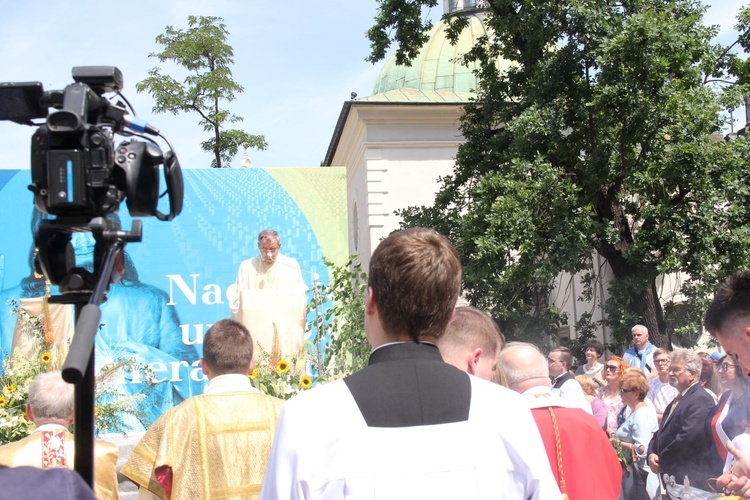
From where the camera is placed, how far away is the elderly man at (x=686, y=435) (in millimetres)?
6293

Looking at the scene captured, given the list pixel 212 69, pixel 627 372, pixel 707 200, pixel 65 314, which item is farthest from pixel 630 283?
pixel 212 69

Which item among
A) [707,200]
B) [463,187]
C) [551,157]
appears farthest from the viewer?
[463,187]

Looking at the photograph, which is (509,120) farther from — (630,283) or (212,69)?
(212,69)

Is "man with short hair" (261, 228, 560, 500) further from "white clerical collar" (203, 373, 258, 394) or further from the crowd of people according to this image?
"white clerical collar" (203, 373, 258, 394)

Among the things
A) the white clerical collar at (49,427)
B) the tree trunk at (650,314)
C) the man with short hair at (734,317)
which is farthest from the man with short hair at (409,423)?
the tree trunk at (650,314)

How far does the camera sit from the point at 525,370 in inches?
158

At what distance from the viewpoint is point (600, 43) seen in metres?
14.9

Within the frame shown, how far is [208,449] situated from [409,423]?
233cm

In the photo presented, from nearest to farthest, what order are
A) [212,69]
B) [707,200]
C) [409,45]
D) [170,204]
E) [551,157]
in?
[170,204], [707,200], [551,157], [409,45], [212,69]

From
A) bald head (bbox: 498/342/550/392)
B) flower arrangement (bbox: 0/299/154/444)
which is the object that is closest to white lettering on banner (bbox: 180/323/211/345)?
flower arrangement (bbox: 0/299/154/444)

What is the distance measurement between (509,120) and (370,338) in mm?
15343

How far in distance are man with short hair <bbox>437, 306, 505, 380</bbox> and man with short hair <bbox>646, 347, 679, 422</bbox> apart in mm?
5458

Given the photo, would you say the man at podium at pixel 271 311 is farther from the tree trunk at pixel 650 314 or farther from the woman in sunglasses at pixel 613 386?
the tree trunk at pixel 650 314

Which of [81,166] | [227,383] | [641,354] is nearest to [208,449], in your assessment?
[227,383]
